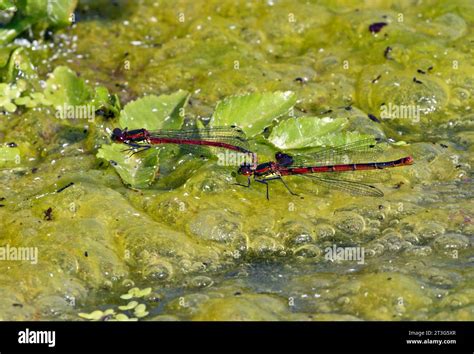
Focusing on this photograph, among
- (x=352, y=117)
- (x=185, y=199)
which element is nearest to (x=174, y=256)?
(x=185, y=199)

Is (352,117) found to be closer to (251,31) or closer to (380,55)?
(380,55)

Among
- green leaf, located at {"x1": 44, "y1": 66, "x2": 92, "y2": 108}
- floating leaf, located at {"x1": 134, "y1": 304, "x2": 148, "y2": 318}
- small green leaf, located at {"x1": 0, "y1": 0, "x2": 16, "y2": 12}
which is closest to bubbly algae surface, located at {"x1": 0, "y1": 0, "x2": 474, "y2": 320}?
floating leaf, located at {"x1": 134, "y1": 304, "x2": 148, "y2": 318}

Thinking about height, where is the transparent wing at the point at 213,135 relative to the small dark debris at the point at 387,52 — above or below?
below

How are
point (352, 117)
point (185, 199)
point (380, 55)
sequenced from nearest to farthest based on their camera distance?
point (185, 199) < point (352, 117) < point (380, 55)

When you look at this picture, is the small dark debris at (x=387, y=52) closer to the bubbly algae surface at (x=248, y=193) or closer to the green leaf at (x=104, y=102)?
the bubbly algae surface at (x=248, y=193)

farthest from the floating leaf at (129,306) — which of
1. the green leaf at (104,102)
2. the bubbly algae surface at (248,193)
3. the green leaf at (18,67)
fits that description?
the green leaf at (18,67)
